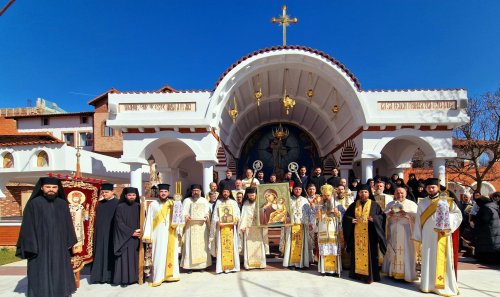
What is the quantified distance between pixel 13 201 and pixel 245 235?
2359cm

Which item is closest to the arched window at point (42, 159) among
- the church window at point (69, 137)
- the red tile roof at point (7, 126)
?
the church window at point (69, 137)

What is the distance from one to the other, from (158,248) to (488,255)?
6.94 meters

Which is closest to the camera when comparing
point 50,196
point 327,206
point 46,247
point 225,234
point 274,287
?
point 46,247

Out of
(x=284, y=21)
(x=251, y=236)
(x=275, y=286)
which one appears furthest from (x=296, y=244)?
(x=284, y=21)

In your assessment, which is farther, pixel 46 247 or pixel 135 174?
pixel 135 174

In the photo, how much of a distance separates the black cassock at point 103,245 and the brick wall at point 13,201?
2171 centimetres

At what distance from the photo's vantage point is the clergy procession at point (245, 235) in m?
4.67

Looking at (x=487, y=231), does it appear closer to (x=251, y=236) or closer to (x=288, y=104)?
(x=251, y=236)

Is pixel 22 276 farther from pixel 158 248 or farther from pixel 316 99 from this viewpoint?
pixel 316 99

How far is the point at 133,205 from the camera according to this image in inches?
239

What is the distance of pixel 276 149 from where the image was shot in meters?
16.5

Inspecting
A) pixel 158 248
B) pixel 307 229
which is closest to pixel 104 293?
pixel 158 248

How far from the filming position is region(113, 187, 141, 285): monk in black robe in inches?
229

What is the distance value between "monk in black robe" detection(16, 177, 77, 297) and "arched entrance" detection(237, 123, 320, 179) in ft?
39.2
